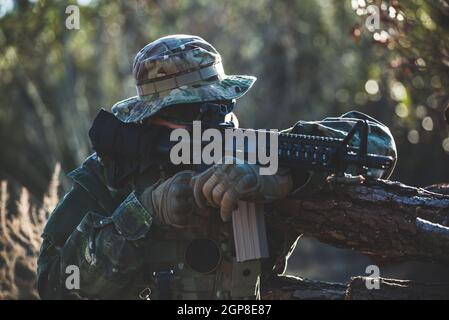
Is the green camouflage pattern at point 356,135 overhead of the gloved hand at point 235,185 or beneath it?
overhead

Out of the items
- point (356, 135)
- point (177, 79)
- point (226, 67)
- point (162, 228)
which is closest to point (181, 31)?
point (226, 67)

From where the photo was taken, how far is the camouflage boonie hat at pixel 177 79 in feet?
12.9

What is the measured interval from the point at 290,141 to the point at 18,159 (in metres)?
9.75

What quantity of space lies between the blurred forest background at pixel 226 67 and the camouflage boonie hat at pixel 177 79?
17.8ft

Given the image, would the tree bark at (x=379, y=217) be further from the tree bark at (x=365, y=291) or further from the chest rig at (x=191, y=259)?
the chest rig at (x=191, y=259)

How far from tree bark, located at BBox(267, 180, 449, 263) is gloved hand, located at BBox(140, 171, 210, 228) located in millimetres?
366

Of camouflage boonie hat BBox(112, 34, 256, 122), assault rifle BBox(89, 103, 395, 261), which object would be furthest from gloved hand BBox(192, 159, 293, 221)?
camouflage boonie hat BBox(112, 34, 256, 122)

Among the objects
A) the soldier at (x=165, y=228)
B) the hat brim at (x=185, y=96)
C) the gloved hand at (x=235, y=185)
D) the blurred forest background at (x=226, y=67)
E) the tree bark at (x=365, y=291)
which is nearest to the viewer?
the gloved hand at (x=235, y=185)

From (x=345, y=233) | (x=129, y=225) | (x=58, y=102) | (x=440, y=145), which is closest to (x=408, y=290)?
(x=345, y=233)

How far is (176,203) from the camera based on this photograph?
3.68 metres

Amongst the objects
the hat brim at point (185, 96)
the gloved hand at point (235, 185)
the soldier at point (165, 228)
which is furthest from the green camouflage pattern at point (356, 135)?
the hat brim at point (185, 96)

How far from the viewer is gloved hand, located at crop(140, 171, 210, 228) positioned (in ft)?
12.1

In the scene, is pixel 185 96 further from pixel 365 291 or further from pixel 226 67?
pixel 226 67

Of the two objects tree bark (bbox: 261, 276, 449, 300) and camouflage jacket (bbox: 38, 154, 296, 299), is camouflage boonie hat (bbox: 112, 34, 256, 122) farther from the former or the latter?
tree bark (bbox: 261, 276, 449, 300)
